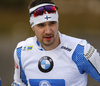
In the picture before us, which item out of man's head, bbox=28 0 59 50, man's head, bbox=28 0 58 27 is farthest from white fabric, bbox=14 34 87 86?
man's head, bbox=28 0 58 27

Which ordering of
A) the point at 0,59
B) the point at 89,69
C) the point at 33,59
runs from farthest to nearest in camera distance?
the point at 0,59, the point at 33,59, the point at 89,69

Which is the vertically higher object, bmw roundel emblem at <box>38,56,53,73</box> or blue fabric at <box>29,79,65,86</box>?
bmw roundel emblem at <box>38,56,53,73</box>

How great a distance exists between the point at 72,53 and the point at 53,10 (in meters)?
0.64

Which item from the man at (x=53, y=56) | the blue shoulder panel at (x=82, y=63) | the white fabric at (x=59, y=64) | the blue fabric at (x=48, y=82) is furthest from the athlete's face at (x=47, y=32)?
the blue fabric at (x=48, y=82)

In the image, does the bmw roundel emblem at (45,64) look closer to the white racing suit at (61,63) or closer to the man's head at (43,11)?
the white racing suit at (61,63)

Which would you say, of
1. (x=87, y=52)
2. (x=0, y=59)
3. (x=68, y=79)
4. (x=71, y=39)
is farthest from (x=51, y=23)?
(x=0, y=59)

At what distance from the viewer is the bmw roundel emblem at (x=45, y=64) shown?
2.84 m

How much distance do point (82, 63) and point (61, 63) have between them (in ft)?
0.96

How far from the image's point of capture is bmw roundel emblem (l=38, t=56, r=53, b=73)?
2.84m

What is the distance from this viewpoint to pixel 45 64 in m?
2.87

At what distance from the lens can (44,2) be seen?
111 inches

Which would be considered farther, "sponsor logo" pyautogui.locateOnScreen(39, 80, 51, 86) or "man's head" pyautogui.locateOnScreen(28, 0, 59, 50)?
"sponsor logo" pyautogui.locateOnScreen(39, 80, 51, 86)

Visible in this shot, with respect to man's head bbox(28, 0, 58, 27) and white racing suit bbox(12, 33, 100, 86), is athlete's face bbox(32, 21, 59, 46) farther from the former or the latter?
white racing suit bbox(12, 33, 100, 86)

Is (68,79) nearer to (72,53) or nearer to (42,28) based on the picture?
(72,53)
